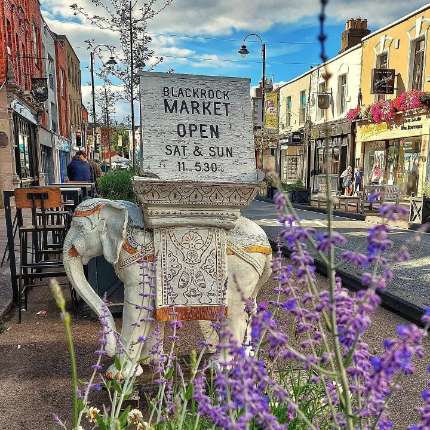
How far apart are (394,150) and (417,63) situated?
11.1ft

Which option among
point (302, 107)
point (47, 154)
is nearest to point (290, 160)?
point (302, 107)

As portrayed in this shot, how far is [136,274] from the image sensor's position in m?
2.57

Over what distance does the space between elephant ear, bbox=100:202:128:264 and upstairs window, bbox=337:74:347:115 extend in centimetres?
2096

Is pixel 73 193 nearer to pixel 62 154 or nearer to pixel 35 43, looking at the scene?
pixel 35 43

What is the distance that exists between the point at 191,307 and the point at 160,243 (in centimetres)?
42

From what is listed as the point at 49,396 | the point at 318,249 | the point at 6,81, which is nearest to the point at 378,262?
the point at 318,249

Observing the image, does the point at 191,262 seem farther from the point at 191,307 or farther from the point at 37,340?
the point at 37,340

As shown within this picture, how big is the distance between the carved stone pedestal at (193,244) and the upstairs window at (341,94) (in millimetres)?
20809

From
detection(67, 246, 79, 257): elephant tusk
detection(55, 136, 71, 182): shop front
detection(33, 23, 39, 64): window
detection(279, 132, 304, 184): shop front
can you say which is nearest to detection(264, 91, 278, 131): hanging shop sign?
detection(279, 132, 304, 184): shop front

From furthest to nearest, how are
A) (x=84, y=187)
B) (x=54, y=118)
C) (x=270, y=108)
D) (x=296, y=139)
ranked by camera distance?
(x=54, y=118) < (x=296, y=139) < (x=270, y=108) < (x=84, y=187)

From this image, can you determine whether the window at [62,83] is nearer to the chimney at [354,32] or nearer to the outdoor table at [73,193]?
the chimney at [354,32]

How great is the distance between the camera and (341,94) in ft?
72.3

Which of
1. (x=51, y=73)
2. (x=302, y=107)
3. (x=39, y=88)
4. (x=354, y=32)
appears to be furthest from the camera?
(x=51, y=73)

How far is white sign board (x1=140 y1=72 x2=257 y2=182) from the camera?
260cm
